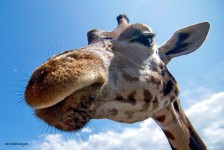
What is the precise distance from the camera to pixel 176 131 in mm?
5203

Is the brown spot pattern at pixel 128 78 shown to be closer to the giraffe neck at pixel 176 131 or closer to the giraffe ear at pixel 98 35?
the giraffe ear at pixel 98 35

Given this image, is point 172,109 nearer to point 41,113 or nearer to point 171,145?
point 171,145

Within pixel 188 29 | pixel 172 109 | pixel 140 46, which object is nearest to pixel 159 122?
pixel 172 109

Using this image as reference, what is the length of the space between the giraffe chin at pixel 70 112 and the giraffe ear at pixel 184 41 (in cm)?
274

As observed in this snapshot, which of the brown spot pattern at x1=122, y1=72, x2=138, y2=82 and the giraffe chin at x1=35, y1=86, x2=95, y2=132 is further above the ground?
the brown spot pattern at x1=122, y1=72, x2=138, y2=82

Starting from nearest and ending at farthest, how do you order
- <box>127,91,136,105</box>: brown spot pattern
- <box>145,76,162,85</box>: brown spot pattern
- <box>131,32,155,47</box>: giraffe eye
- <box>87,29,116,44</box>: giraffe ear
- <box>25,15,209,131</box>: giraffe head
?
<box>25,15,209,131</box>: giraffe head < <box>127,91,136,105</box>: brown spot pattern < <box>145,76,162,85</box>: brown spot pattern < <box>87,29,116,44</box>: giraffe ear < <box>131,32,155,47</box>: giraffe eye

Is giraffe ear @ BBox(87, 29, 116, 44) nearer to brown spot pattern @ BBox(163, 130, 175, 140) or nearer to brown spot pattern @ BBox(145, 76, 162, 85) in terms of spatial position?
brown spot pattern @ BBox(145, 76, 162, 85)

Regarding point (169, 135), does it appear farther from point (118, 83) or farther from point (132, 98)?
point (118, 83)

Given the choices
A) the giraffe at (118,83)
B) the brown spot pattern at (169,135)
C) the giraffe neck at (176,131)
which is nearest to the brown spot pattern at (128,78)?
the giraffe at (118,83)

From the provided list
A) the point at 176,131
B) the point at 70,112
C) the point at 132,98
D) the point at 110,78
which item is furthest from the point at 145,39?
the point at 70,112

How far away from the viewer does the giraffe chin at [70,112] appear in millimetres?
2770

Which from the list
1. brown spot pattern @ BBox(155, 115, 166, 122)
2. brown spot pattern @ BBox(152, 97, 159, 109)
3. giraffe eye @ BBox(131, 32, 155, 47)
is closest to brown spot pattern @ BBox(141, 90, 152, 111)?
brown spot pattern @ BBox(152, 97, 159, 109)

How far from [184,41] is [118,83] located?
2516 millimetres

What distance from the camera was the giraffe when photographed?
264 centimetres
